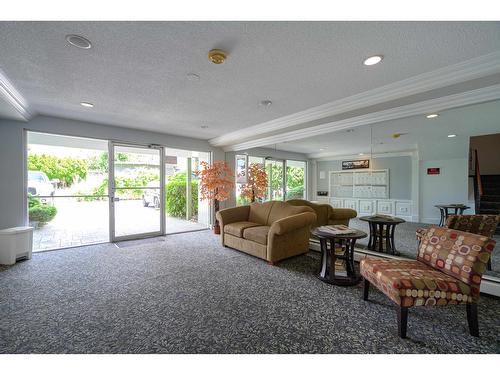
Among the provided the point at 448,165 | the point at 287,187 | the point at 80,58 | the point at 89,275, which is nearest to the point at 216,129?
the point at 287,187

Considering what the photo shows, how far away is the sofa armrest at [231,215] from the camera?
4.21 meters

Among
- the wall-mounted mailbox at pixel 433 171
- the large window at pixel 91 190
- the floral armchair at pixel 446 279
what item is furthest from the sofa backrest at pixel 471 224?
the large window at pixel 91 190

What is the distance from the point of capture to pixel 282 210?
3.98 metres

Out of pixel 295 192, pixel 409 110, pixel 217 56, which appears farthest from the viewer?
pixel 295 192

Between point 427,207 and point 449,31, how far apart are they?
3503mm

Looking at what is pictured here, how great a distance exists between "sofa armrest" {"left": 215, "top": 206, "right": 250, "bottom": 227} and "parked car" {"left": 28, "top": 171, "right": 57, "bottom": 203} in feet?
10.7

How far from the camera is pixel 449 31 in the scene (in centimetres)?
163

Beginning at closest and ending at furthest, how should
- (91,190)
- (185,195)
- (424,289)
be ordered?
(424,289) → (91,190) → (185,195)

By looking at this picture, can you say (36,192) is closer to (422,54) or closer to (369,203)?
(422,54)

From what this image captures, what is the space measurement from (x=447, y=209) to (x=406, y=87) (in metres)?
2.92

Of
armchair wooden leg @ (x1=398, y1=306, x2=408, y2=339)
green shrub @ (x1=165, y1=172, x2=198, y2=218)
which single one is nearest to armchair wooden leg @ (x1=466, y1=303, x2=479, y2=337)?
armchair wooden leg @ (x1=398, y1=306, x2=408, y2=339)

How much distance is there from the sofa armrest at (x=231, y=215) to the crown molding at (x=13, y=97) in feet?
10.9

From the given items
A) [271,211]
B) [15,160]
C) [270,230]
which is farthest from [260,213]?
[15,160]

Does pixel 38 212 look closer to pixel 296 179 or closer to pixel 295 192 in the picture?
pixel 295 192
